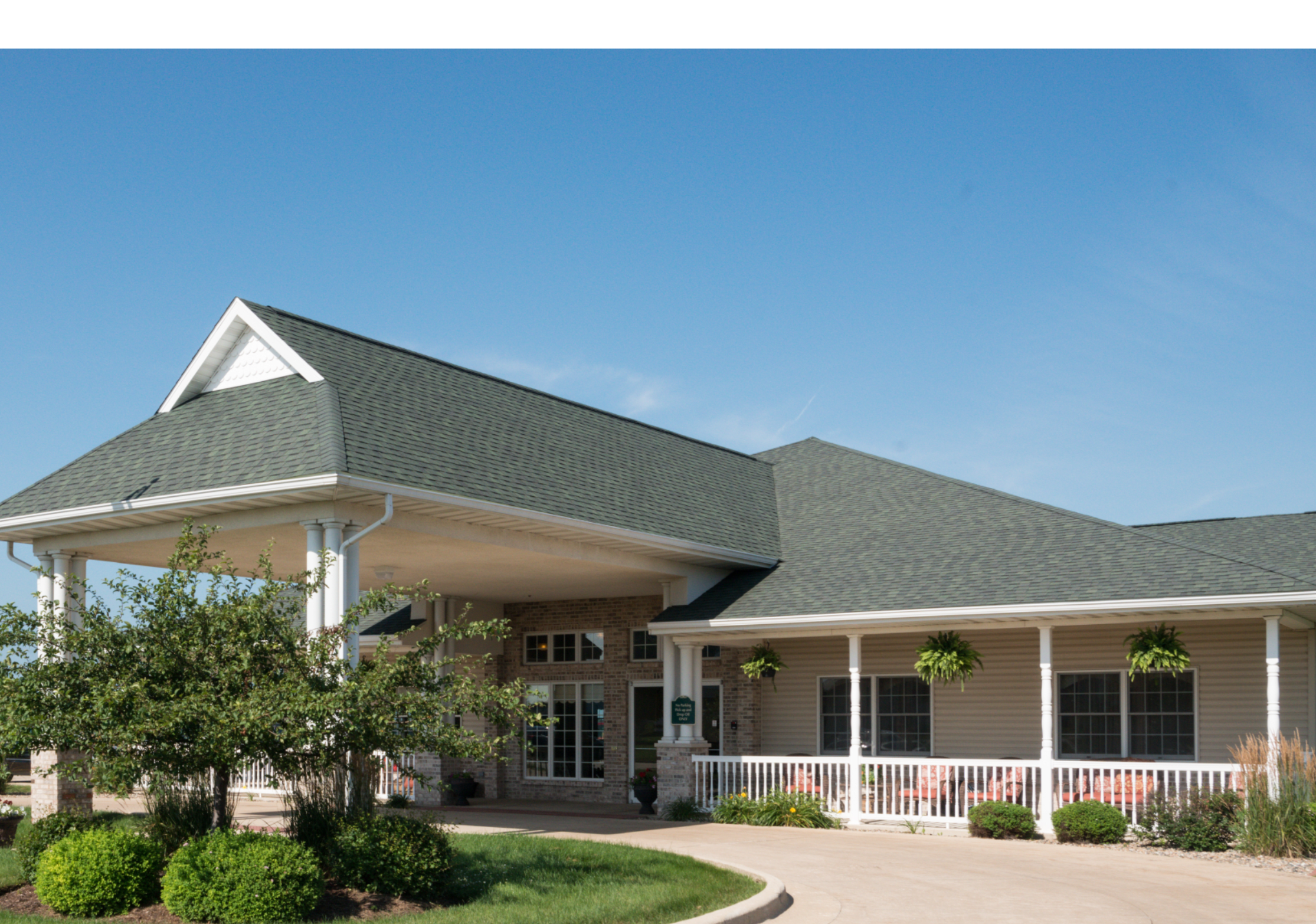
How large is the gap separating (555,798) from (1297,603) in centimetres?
1420

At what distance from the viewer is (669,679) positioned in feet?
68.7

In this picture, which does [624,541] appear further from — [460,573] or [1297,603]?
[1297,603]

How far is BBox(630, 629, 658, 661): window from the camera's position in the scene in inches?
934

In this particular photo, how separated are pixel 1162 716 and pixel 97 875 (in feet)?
49.8

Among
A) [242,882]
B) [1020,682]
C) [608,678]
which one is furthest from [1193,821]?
[242,882]

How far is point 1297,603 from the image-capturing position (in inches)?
619

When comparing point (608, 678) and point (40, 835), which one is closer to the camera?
point (40, 835)

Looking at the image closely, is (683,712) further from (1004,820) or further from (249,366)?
(249,366)

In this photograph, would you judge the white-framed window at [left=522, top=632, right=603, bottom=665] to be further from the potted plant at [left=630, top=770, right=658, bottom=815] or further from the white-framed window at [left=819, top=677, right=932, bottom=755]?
the white-framed window at [left=819, top=677, right=932, bottom=755]

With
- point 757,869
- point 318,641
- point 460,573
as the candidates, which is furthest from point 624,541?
point 318,641

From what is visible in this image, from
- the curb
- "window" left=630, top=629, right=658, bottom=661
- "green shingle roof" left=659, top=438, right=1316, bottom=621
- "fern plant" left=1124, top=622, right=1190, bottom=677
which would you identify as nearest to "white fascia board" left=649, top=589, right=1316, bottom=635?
"green shingle roof" left=659, top=438, right=1316, bottom=621

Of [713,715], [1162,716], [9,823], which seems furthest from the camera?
[713,715]

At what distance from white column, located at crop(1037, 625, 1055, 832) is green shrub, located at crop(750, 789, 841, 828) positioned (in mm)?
3151

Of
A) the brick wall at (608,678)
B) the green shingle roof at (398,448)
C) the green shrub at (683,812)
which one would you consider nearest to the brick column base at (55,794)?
the green shingle roof at (398,448)
